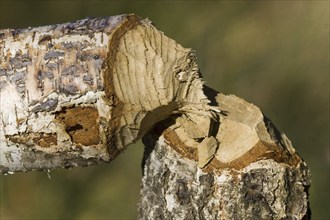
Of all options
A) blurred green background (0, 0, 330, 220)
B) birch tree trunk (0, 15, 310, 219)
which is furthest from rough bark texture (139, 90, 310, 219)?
blurred green background (0, 0, 330, 220)

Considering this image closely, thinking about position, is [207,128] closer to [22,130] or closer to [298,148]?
[22,130]

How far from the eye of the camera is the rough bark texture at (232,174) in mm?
1001

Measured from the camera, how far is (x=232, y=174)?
1.00 metres

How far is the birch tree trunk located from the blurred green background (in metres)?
1.08

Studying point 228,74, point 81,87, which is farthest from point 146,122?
point 228,74

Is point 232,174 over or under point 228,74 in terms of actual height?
over

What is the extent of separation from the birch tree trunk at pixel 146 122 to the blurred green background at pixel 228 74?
42.3 inches

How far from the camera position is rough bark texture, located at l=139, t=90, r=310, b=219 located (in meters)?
1.00

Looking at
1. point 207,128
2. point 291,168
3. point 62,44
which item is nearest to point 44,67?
point 62,44

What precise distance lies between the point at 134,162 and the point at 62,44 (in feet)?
4.32

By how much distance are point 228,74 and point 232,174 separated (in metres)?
1.31

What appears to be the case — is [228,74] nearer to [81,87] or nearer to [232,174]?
[232,174]

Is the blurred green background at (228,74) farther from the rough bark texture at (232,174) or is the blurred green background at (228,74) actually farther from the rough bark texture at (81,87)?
the rough bark texture at (81,87)

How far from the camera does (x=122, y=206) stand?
7.11 ft
